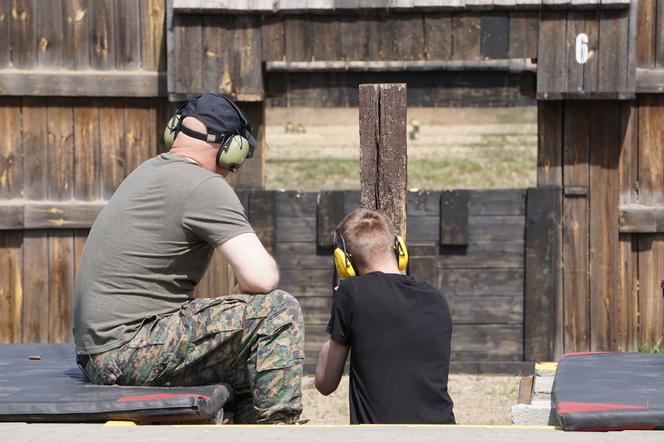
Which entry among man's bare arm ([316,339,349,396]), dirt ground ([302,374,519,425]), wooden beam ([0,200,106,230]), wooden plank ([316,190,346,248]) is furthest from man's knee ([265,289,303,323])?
wooden beam ([0,200,106,230])

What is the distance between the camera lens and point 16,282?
812cm

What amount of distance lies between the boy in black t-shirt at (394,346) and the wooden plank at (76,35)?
4.22m

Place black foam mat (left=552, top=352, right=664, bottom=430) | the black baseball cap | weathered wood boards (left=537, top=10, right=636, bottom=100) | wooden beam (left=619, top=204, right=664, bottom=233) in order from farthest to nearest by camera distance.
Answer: wooden beam (left=619, top=204, right=664, bottom=233)
weathered wood boards (left=537, top=10, right=636, bottom=100)
the black baseball cap
black foam mat (left=552, top=352, right=664, bottom=430)

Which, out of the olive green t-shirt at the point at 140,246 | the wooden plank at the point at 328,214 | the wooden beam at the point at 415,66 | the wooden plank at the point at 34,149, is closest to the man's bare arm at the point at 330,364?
the olive green t-shirt at the point at 140,246

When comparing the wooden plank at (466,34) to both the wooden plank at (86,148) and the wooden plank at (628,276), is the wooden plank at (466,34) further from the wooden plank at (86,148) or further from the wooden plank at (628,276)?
the wooden plank at (86,148)

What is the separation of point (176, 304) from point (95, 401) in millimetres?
581

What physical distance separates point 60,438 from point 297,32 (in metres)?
4.29

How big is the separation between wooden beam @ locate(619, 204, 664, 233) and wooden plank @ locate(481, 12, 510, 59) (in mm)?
1368

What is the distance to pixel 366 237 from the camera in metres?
4.45

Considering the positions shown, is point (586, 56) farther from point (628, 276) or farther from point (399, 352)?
point (399, 352)

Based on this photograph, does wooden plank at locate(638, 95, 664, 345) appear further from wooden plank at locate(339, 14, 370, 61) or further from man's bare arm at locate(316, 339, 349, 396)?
man's bare arm at locate(316, 339, 349, 396)

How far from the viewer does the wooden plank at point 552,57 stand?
25.2 feet

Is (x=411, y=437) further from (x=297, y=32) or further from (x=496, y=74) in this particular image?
(x=496, y=74)

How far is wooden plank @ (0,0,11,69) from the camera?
7.91m
